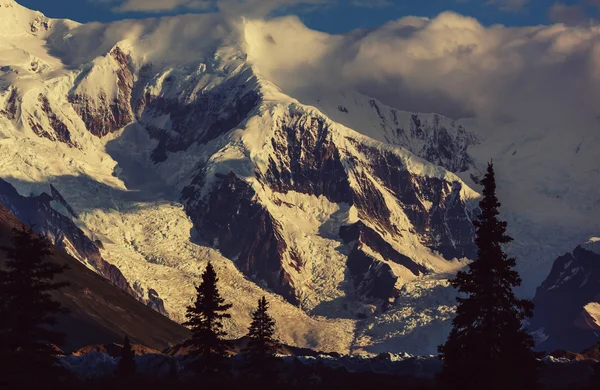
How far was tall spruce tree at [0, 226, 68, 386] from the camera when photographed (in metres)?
99.9

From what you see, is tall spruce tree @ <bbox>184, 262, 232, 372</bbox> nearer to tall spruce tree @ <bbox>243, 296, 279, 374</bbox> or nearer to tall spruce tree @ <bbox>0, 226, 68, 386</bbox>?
tall spruce tree @ <bbox>243, 296, 279, 374</bbox>

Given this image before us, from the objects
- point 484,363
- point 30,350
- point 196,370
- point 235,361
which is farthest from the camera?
point 235,361

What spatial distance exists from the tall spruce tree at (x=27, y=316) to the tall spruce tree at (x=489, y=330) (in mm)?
26165

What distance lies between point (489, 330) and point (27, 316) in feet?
102

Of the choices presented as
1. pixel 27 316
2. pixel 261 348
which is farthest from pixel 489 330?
pixel 261 348

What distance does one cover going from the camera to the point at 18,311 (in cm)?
10388

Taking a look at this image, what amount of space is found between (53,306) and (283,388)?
53.9 feet

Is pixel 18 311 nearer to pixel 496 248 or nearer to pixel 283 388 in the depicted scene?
pixel 283 388

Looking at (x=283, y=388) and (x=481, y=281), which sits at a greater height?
(x=481, y=281)

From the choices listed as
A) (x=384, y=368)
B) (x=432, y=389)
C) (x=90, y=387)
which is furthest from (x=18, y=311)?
(x=384, y=368)

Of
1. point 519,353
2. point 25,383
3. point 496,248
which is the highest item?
point 496,248

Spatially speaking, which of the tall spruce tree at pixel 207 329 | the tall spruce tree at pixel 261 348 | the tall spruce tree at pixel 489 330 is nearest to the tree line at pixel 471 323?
the tall spruce tree at pixel 489 330

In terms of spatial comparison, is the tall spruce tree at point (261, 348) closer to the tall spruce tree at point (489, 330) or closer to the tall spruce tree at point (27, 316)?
the tall spruce tree at point (27, 316)

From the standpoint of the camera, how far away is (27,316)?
10369 cm
